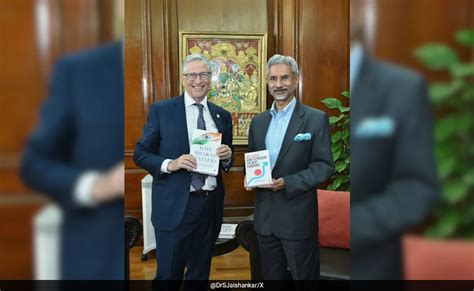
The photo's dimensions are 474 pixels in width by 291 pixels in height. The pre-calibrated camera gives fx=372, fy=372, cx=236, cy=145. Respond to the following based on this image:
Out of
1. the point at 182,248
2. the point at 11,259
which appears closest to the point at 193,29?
the point at 182,248

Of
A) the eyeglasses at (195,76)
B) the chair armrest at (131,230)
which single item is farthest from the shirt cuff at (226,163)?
→ the chair armrest at (131,230)

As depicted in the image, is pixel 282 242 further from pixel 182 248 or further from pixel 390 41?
pixel 390 41

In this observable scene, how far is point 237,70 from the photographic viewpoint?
5.94 ft

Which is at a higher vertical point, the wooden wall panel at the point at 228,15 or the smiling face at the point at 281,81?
the wooden wall panel at the point at 228,15

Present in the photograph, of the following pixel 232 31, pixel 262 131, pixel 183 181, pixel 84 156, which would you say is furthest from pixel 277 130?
pixel 84 156

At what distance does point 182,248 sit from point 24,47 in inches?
38.0

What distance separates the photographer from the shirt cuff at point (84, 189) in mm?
590

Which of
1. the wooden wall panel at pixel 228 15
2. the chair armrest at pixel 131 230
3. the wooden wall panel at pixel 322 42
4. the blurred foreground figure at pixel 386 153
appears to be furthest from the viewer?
the wooden wall panel at pixel 322 42

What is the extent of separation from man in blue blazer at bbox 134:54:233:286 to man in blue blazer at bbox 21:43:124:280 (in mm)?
698

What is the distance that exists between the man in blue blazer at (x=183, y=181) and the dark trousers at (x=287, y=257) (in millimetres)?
216

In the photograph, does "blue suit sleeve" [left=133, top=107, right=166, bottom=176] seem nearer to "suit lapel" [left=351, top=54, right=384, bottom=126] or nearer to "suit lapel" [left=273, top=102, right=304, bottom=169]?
"suit lapel" [left=273, top=102, right=304, bottom=169]

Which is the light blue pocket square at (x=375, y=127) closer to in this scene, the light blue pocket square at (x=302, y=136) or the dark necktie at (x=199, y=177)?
the light blue pocket square at (x=302, y=136)

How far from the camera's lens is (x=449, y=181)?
589 mm

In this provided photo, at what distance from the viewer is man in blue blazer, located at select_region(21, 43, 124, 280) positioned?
576 millimetres
